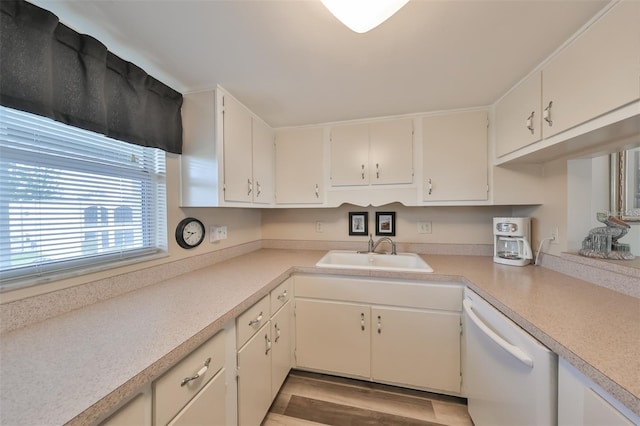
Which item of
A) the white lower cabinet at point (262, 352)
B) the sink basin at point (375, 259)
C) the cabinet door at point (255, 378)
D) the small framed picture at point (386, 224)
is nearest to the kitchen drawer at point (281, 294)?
the white lower cabinet at point (262, 352)

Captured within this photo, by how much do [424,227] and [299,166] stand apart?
1.25 meters

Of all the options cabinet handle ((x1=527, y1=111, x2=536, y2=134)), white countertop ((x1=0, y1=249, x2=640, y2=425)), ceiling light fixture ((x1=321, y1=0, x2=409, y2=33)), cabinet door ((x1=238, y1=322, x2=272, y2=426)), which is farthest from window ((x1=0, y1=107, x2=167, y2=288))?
cabinet handle ((x1=527, y1=111, x2=536, y2=134))

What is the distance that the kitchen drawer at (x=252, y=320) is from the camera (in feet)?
3.50

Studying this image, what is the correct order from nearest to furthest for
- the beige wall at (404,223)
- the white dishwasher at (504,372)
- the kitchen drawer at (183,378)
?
the kitchen drawer at (183,378), the white dishwasher at (504,372), the beige wall at (404,223)

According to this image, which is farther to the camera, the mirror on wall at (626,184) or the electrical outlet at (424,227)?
the electrical outlet at (424,227)

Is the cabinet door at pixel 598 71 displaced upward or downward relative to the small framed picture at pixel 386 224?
upward

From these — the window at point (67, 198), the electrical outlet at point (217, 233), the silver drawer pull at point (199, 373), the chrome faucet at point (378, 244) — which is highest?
the window at point (67, 198)

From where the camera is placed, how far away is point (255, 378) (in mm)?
1212

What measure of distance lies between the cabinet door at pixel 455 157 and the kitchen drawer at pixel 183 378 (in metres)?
1.68

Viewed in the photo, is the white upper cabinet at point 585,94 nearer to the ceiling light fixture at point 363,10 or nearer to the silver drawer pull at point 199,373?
the ceiling light fixture at point 363,10

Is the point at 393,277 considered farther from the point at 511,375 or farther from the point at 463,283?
the point at 511,375

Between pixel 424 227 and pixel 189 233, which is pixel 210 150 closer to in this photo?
pixel 189 233

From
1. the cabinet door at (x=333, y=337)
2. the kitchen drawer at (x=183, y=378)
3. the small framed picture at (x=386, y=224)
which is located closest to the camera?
the kitchen drawer at (x=183, y=378)

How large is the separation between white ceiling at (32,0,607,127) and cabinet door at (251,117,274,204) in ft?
1.13
